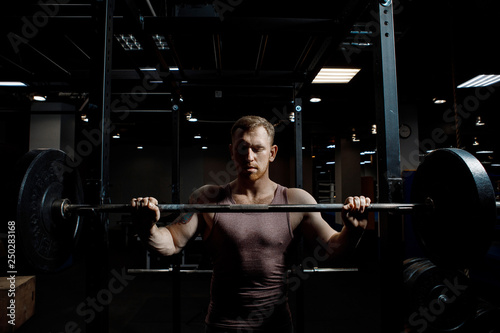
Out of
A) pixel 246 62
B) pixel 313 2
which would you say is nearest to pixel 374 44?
pixel 313 2

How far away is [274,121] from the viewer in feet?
22.5

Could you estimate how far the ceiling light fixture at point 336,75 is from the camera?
3.82 m

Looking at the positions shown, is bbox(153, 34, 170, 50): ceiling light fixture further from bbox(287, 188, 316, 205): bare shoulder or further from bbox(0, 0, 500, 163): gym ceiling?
bbox(287, 188, 316, 205): bare shoulder

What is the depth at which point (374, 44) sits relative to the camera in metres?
1.13

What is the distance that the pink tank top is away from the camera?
3.99 ft

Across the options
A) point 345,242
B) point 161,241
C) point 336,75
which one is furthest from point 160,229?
point 336,75

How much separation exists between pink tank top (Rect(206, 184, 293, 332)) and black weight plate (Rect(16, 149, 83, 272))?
608mm

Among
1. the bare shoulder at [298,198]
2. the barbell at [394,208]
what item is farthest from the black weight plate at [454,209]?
the bare shoulder at [298,198]

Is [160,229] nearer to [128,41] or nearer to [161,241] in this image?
[161,241]

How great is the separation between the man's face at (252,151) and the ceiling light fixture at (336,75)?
2.60 metres

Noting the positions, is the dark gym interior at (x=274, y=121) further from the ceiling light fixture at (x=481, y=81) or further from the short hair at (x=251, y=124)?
the short hair at (x=251, y=124)

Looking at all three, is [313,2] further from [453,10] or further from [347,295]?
[347,295]

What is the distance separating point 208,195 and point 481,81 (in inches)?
194

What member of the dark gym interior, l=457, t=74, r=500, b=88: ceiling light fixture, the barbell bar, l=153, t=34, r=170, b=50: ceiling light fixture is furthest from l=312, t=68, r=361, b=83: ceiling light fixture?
the barbell bar
